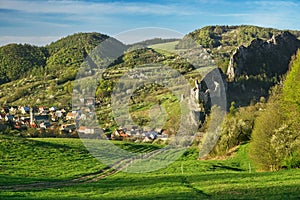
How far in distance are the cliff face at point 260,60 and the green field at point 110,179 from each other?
10288 cm

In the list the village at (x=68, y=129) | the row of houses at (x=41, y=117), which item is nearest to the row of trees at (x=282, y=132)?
the village at (x=68, y=129)

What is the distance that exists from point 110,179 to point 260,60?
15387 cm

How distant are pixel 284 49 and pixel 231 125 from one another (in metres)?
138

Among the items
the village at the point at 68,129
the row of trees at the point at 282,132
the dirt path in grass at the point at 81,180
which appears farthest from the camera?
the village at the point at 68,129

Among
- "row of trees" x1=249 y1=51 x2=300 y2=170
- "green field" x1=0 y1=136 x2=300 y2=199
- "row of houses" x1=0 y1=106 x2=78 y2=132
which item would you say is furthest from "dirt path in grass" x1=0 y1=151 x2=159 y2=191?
"row of houses" x1=0 y1=106 x2=78 y2=132

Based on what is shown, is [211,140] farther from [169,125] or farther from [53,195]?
[53,195]

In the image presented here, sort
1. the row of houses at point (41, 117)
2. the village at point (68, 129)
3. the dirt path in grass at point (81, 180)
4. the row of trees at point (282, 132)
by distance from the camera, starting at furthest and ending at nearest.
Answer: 1. the row of houses at point (41, 117)
2. the village at point (68, 129)
3. the row of trees at point (282, 132)
4. the dirt path in grass at point (81, 180)

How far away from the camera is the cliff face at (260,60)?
171m

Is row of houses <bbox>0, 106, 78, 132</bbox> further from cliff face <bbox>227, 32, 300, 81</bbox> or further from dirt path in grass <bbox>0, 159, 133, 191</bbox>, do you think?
dirt path in grass <bbox>0, 159, 133, 191</bbox>

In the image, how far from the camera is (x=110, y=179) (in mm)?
39469

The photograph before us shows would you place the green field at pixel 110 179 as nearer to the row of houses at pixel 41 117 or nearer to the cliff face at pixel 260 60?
the row of houses at pixel 41 117

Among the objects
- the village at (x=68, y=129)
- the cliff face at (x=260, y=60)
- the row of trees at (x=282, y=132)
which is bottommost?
the village at (x=68, y=129)

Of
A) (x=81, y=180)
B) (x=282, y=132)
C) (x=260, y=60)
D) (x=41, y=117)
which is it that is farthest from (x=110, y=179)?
(x=260, y=60)

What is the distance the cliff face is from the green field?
10288cm
